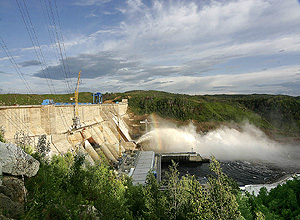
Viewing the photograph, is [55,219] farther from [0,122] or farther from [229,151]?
[229,151]

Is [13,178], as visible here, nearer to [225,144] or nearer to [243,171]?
[243,171]

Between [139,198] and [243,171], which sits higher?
[139,198]

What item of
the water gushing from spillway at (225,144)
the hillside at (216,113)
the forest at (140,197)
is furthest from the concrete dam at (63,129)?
the hillside at (216,113)

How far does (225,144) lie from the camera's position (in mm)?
61625

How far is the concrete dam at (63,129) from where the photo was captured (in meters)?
23.4

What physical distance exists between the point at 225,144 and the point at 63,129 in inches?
1967

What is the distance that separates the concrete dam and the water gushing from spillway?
1436 cm

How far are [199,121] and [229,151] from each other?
28.4 m

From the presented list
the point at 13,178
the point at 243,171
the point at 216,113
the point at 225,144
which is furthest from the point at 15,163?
the point at 216,113

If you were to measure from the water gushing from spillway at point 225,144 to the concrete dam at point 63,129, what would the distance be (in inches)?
565

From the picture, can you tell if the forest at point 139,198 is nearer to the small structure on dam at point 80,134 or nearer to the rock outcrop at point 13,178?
the rock outcrop at point 13,178

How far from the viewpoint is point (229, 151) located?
5431cm

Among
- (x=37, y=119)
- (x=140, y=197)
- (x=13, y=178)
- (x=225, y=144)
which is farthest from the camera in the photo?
(x=225, y=144)

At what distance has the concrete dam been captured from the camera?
76.6ft
